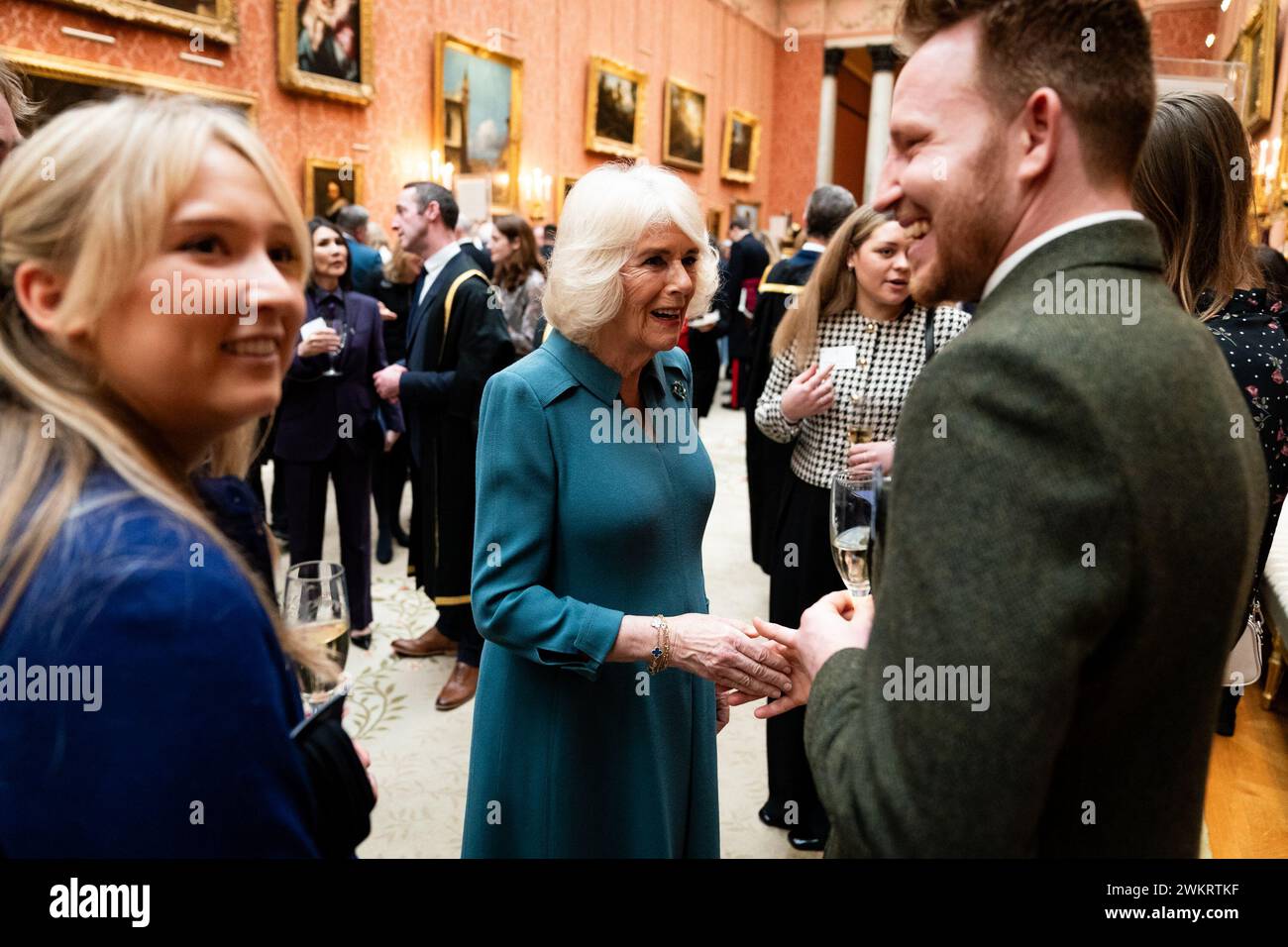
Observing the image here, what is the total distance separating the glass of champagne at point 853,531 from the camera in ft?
5.33

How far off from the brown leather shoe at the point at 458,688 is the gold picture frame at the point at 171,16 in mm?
6186

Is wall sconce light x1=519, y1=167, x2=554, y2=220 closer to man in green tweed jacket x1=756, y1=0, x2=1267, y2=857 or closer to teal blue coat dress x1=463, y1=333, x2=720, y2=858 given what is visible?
teal blue coat dress x1=463, y1=333, x2=720, y2=858

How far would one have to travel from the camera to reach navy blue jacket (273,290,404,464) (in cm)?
434

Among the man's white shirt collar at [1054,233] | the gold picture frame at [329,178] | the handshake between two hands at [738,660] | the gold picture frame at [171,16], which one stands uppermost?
the gold picture frame at [171,16]

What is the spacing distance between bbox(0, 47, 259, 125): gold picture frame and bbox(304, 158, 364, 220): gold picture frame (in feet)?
3.24

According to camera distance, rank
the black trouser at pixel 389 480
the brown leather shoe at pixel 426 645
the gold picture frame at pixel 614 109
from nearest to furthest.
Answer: the brown leather shoe at pixel 426 645 → the black trouser at pixel 389 480 → the gold picture frame at pixel 614 109

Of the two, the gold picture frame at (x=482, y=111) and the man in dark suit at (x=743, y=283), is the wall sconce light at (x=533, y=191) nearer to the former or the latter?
the gold picture frame at (x=482, y=111)

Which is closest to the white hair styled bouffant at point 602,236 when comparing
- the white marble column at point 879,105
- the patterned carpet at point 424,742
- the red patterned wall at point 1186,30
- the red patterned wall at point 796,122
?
the patterned carpet at point 424,742

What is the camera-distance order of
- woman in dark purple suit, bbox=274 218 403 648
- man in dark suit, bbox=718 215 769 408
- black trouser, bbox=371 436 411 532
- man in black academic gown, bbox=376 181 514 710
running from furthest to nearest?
man in dark suit, bbox=718 215 769 408 → black trouser, bbox=371 436 411 532 → woman in dark purple suit, bbox=274 218 403 648 → man in black academic gown, bbox=376 181 514 710

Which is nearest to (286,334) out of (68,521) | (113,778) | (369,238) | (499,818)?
(68,521)

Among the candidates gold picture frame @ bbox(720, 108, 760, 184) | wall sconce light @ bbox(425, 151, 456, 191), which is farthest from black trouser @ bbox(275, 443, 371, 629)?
gold picture frame @ bbox(720, 108, 760, 184)

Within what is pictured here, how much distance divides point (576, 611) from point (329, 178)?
349 inches

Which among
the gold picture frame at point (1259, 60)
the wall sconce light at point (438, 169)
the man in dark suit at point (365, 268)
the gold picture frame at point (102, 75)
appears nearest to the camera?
the man in dark suit at point (365, 268)
